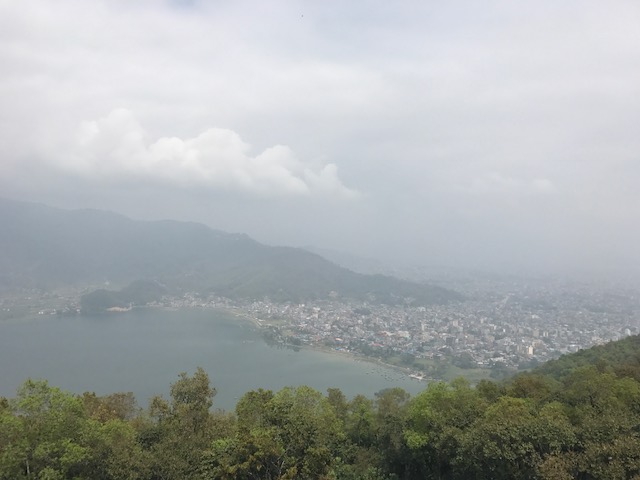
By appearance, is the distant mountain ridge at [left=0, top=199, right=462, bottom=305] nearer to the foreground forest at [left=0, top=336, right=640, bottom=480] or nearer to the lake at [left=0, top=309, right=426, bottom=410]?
the lake at [left=0, top=309, right=426, bottom=410]

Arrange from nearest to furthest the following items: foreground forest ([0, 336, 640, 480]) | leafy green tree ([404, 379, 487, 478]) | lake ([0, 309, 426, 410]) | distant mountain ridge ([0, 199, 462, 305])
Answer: foreground forest ([0, 336, 640, 480]) < leafy green tree ([404, 379, 487, 478]) < lake ([0, 309, 426, 410]) < distant mountain ridge ([0, 199, 462, 305])

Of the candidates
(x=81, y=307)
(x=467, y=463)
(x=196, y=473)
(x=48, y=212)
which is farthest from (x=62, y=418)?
(x=48, y=212)

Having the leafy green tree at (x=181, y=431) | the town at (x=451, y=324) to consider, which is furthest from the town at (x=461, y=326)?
the leafy green tree at (x=181, y=431)

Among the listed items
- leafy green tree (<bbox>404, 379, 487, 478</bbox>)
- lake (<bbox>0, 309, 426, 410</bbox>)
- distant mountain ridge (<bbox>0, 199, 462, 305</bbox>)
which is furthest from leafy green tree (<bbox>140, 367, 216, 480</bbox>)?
distant mountain ridge (<bbox>0, 199, 462, 305</bbox>)

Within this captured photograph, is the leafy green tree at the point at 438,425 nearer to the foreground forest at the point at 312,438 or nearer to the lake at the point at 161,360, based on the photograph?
the foreground forest at the point at 312,438

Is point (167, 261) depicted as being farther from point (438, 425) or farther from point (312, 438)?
point (312, 438)

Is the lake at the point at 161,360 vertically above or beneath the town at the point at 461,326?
beneath
